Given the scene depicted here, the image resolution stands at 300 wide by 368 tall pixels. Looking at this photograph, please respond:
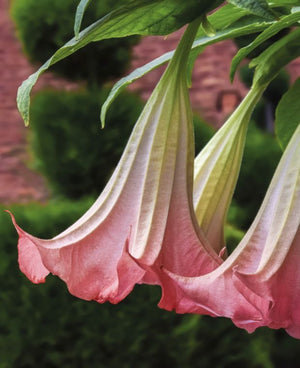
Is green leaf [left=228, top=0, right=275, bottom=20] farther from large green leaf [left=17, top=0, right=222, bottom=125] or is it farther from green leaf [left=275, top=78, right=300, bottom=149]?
green leaf [left=275, top=78, right=300, bottom=149]

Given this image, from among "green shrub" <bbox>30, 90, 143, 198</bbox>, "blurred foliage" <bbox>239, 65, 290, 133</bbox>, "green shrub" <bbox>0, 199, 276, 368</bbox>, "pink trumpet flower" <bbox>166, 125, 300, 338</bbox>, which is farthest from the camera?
"blurred foliage" <bbox>239, 65, 290, 133</bbox>

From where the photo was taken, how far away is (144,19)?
0.99 feet

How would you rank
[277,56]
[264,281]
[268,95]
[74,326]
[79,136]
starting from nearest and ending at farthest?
1. [264,281]
2. [277,56]
3. [74,326]
4. [79,136]
5. [268,95]

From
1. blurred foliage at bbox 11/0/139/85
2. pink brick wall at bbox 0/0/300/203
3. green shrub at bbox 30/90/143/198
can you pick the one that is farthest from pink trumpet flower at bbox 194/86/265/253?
pink brick wall at bbox 0/0/300/203

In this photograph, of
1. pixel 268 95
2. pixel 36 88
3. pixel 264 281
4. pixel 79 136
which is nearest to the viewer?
pixel 264 281

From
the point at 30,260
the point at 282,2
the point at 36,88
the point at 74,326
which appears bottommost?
the point at 74,326

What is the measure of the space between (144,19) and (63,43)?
10.6 feet

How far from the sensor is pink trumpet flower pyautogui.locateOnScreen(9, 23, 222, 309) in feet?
0.96

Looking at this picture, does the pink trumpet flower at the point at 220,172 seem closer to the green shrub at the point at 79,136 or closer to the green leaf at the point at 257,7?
the green leaf at the point at 257,7

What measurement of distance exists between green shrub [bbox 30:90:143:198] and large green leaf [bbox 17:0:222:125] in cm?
283

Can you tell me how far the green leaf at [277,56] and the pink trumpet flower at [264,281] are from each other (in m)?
0.09

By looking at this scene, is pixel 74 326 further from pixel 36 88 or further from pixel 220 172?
pixel 36 88

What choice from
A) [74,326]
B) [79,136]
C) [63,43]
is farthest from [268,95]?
[74,326]

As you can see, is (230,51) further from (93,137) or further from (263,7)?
(263,7)
